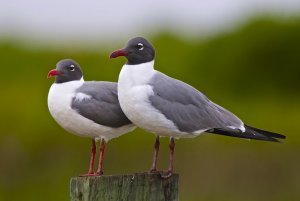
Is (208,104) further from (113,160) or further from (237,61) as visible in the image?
(237,61)

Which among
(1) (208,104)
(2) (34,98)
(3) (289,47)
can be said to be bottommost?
(1) (208,104)

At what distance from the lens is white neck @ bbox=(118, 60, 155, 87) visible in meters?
5.74

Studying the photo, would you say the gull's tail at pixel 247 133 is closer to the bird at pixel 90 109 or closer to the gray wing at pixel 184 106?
the gray wing at pixel 184 106

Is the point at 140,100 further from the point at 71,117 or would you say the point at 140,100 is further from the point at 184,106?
the point at 71,117

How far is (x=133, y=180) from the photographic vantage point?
18.3 feet

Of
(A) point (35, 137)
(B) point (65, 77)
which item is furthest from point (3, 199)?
(B) point (65, 77)

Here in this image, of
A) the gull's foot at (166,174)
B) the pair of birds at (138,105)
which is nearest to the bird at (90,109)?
the pair of birds at (138,105)

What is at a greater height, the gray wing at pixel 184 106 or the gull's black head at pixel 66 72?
the gull's black head at pixel 66 72

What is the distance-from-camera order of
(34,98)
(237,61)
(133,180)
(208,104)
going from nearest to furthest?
(133,180), (208,104), (34,98), (237,61)

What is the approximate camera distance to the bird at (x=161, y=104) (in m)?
5.74

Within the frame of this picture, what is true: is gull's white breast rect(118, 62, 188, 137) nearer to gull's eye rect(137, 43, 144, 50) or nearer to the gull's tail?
gull's eye rect(137, 43, 144, 50)

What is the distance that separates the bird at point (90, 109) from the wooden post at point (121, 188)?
0.40 metres

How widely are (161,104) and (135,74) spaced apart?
209 mm

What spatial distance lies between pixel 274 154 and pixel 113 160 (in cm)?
145
